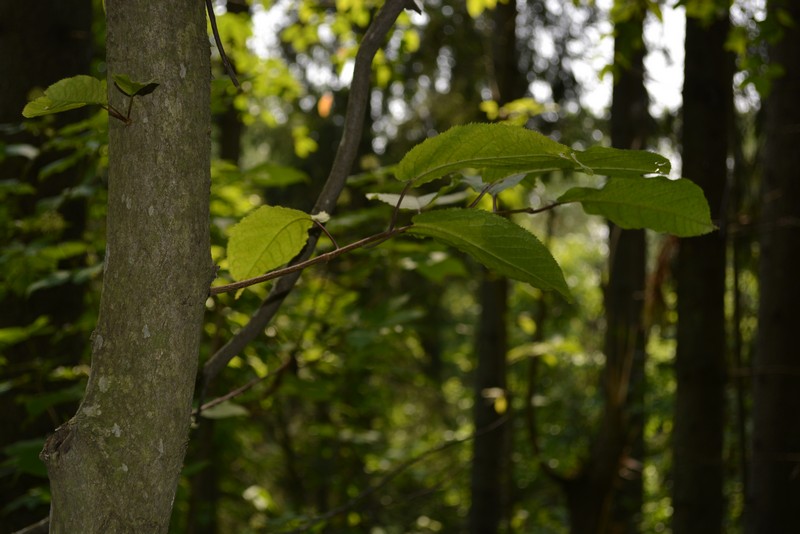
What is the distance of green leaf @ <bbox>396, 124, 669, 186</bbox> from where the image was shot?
76 centimetres

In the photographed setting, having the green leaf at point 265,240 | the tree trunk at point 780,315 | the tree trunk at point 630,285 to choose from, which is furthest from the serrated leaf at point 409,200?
the tree trunk at point 630,285

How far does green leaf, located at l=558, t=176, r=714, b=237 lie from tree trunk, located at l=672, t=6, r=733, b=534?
2.44 m

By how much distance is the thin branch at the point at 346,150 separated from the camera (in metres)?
1.04

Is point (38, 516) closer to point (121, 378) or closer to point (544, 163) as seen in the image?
point (121, 378)

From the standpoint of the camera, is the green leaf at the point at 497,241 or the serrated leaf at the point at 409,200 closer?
the green leaf at the point at 497,241

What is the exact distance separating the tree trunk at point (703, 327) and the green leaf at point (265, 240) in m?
2.68

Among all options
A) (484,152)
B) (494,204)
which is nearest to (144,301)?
(484,152)

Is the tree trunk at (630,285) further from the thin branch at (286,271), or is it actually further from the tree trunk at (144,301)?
→ the tree trunk at (144,301)

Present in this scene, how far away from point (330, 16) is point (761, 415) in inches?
149

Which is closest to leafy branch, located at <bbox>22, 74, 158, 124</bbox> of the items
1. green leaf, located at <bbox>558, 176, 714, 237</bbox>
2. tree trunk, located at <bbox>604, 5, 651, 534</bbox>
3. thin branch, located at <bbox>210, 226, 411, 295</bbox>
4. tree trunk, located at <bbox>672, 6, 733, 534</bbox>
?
thin branch, located at <bbox>210, 226, 411, 295</bbox>

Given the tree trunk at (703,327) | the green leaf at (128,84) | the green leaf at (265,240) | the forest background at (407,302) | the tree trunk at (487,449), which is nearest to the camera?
the green leaf at (128,84)

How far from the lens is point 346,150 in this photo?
3.55ft

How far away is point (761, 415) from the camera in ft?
13.5

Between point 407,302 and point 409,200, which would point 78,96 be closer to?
point 409,200
